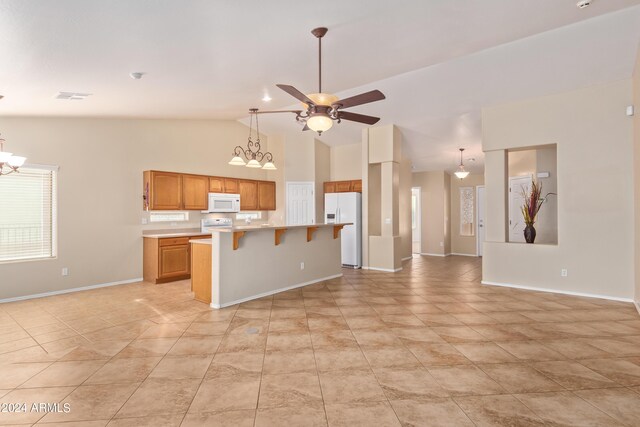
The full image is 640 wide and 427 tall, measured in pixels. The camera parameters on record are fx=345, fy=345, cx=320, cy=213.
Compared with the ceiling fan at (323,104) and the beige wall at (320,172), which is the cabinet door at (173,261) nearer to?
the beige wall at (320,172)

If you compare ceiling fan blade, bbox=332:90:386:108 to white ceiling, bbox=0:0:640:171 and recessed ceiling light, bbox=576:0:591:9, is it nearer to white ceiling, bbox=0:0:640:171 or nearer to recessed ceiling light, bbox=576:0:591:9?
white ceiling, bbox=0:0:640:171

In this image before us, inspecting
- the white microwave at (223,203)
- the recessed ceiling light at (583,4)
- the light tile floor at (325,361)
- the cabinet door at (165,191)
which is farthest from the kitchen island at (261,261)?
the recessed ceiling light at (583,4)

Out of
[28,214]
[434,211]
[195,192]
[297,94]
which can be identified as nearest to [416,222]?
[434,211]

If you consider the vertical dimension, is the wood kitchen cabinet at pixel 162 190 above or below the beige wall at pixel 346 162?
below

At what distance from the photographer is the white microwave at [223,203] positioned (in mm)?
7113

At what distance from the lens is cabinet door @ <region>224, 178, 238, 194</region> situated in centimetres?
747

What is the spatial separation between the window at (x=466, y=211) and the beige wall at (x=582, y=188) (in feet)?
14.7

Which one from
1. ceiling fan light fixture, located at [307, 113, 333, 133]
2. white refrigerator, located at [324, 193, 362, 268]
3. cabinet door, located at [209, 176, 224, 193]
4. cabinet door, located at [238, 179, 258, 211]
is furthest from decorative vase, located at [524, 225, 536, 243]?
cabinet door, located at [209, 176, 224, 193]

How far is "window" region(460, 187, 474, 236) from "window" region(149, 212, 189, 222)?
300 inches

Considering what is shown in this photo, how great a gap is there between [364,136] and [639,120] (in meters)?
4.36

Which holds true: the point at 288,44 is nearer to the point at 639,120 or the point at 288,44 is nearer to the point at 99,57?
the point at 99,57

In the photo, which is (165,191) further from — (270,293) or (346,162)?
(346,162)

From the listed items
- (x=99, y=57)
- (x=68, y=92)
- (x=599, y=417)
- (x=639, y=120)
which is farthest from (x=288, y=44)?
(x=639, y=120)

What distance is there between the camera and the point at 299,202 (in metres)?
8.38
